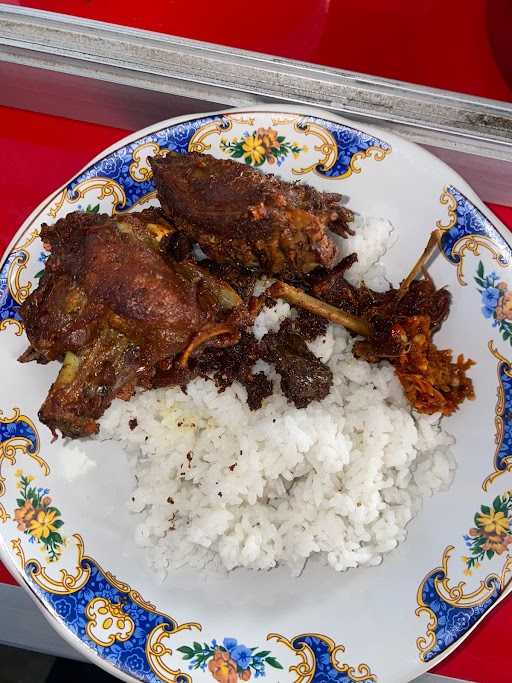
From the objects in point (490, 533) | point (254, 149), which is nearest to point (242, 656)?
point (490, 533)

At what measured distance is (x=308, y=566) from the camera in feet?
9.71

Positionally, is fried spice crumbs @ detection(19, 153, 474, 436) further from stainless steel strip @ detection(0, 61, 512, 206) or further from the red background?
the red background

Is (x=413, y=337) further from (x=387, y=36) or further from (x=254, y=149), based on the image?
(x=387, y=36)

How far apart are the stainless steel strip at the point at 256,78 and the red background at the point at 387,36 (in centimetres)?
26

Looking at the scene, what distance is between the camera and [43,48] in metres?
2.91

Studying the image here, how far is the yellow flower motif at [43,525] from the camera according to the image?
112 inches

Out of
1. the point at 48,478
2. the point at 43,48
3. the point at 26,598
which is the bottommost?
the point at 26,598

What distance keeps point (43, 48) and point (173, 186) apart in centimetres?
97

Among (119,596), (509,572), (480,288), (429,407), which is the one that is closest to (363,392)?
(429,407)

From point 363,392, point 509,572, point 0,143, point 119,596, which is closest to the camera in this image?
point 509,572

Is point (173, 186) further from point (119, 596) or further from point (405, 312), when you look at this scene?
point (119, 596)

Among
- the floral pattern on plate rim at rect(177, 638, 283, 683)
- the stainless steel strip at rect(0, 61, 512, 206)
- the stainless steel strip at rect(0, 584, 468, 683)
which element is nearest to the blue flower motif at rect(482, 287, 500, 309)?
the stainless steel strip at rect(0, 61, 512, 206)

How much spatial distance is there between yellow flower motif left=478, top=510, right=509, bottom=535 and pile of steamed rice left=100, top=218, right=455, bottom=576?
0.76ft

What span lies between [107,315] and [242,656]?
1.54 metres
